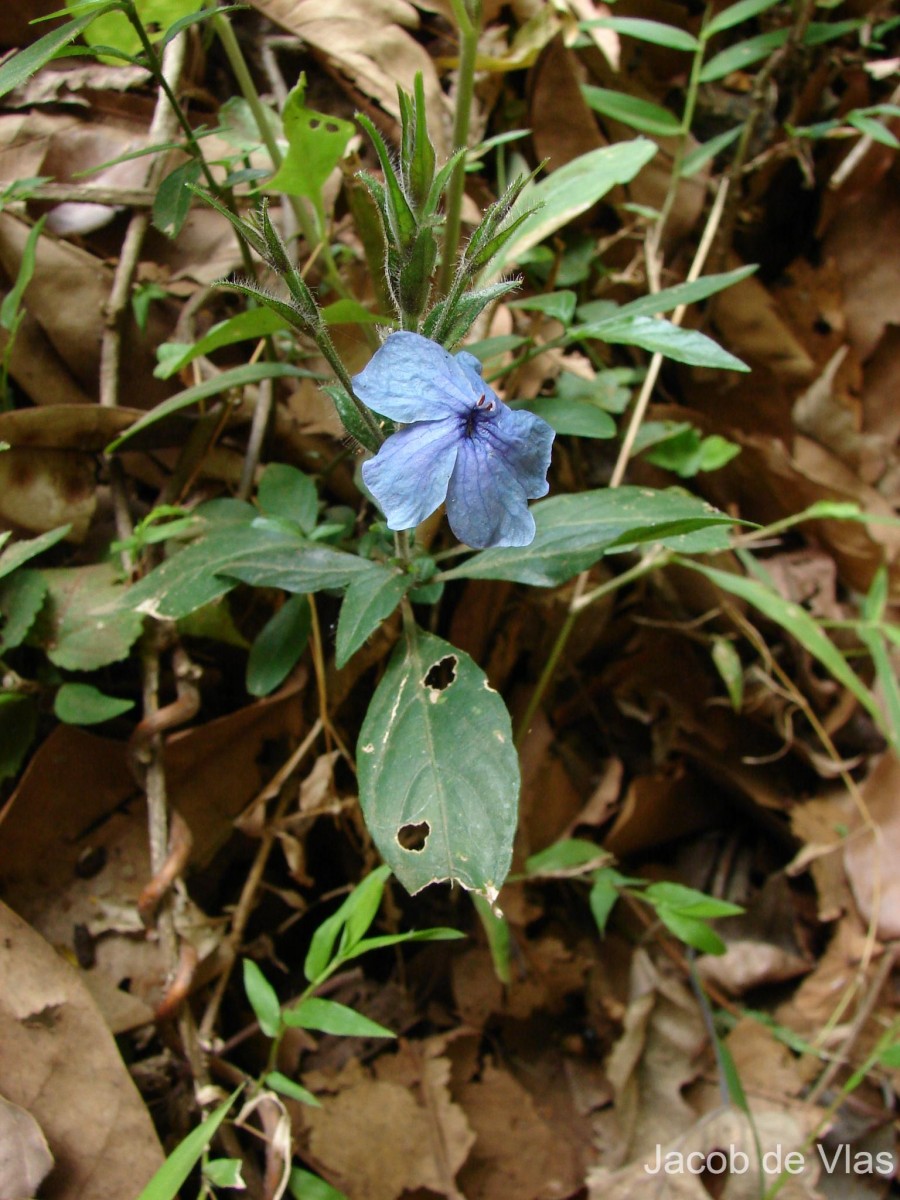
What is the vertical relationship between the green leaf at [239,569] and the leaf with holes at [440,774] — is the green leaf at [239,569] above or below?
above

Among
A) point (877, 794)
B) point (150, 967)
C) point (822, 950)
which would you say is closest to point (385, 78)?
point (150, 967)

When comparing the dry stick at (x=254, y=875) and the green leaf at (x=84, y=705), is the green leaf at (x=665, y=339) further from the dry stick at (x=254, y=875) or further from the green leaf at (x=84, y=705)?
the green leaf at (x=84, y=705)

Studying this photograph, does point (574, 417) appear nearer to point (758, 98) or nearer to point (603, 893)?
point (603, 893)

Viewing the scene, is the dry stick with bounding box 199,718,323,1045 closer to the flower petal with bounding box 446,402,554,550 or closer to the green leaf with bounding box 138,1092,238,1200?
the green leaf with bounding box 138,1092,238,1200

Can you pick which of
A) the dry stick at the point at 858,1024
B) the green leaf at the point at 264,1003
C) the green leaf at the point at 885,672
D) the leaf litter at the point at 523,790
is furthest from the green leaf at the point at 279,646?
the dry stick at the point at 858,1024

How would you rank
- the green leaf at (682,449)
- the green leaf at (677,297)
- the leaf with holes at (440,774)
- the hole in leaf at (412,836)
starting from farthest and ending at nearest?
the green leaf at (682,449), the green leaf at (677,297), the hole in leaf at (412,836), the leaf with holes at (440,774)
